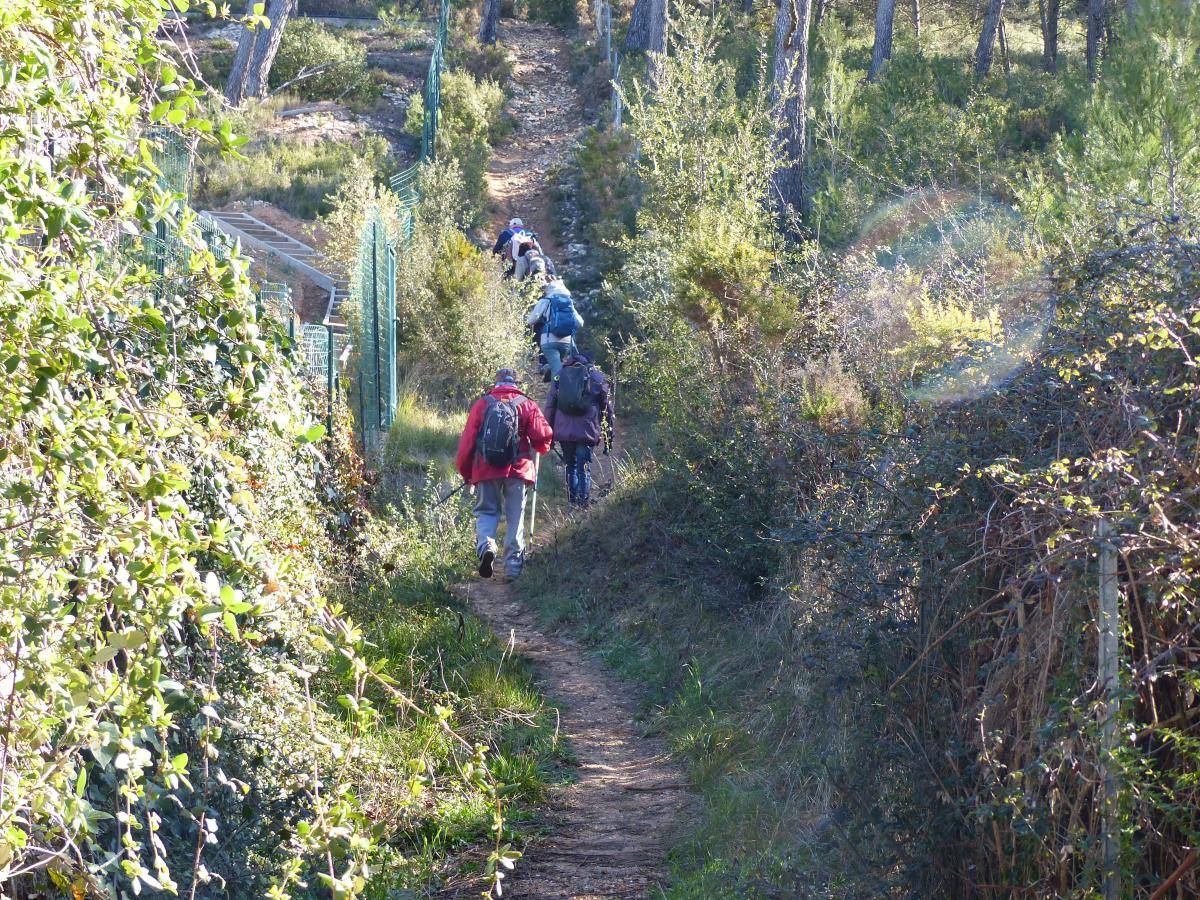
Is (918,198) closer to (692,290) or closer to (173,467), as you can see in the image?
(692,290)

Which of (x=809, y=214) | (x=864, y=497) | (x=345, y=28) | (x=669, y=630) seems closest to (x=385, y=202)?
(x=809, y=214)

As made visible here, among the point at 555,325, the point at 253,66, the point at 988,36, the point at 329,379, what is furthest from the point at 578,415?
the point at 253,66

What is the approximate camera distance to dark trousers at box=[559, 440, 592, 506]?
1074 centimetres

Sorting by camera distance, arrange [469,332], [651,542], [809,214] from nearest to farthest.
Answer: [651,542] < [469,332] < [809,214]

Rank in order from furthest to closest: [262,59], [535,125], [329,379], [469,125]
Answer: [535,125] → [469,125] → [262,59] → [329,379]

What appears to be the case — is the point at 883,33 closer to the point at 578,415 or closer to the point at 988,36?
the point at 988,36

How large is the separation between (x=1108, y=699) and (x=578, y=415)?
8.00m

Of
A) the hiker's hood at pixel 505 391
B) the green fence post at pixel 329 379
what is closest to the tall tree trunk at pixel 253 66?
the green fence post at pixel 329 379

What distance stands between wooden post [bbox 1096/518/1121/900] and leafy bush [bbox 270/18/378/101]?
29.7 m

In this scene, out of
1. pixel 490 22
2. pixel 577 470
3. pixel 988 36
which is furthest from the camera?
pixel 490 22

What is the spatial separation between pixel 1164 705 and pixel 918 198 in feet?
37.6

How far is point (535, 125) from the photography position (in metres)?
31.5

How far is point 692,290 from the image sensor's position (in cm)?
960

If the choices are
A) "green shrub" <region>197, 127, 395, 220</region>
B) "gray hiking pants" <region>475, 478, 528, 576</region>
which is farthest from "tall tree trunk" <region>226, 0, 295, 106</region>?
"gray hiking pants" <region>475, 478, 528, 576</region>
